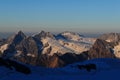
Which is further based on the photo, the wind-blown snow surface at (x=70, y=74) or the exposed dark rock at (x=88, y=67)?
the exposed dark rock at (x=88, y=67)

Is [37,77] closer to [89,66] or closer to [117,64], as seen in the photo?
[89,66]

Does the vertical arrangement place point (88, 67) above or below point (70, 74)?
below

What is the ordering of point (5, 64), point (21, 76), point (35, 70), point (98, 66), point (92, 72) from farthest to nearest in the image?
point (98, 66) → point (92, 72) → point (35, 70) → point (5, 64) → point (21, 76)

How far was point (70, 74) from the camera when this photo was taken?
77.6m

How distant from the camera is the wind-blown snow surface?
6516 centimetres

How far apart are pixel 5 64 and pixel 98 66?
25438mm

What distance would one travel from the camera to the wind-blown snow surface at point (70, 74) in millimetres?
65162

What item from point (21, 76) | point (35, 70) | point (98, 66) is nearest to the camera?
point (21, 76)

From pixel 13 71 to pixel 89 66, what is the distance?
2379 cm

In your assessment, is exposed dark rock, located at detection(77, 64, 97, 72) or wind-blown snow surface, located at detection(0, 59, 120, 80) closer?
wind-blown snow surface, located at detection(0, 59, 120, 80)

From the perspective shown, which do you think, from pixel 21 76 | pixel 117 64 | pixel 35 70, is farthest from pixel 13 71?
pixel 117 64

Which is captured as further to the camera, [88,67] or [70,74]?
[88,67]

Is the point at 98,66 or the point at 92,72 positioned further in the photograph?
the point at 98,66

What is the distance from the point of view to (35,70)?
7506 centimetres
